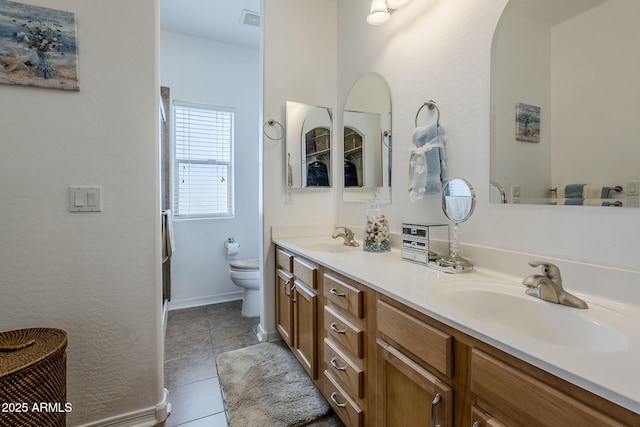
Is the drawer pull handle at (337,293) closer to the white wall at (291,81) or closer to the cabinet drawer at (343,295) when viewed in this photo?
the cabinet drawer at (343,295)

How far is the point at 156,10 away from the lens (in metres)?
1.43

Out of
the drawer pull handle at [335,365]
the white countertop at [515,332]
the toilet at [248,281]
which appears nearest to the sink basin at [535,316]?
the white countertop at [515,332]

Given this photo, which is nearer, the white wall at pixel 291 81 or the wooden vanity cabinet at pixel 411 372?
the wooden vanity cabinet at pixel 411 372

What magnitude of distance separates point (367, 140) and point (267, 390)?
171cm

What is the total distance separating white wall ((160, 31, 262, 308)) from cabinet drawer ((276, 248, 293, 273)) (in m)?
1.12

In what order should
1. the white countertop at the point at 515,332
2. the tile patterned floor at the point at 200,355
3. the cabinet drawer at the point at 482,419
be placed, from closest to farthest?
the white countertop at the point at 515,332, the cabinet drawer at the point at 482,419, the tile patterned floor at the point at 200,355

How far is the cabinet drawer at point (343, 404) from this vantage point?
1.21 m

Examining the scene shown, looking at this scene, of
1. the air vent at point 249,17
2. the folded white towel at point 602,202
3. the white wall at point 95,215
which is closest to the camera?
the folded white towel at point 602,202

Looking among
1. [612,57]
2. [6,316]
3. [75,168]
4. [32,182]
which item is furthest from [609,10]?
[6,316]


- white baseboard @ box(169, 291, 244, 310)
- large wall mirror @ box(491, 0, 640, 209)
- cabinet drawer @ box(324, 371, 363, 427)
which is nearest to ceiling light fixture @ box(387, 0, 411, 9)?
large wall mirror @ box(491, 0, 640, 209)

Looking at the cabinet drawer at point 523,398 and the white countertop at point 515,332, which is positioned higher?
the white countertop at point 515,332

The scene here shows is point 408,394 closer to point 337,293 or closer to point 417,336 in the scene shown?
point 417,336

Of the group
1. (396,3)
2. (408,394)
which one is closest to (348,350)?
(408,394)

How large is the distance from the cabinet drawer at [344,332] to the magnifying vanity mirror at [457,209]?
0.49m
